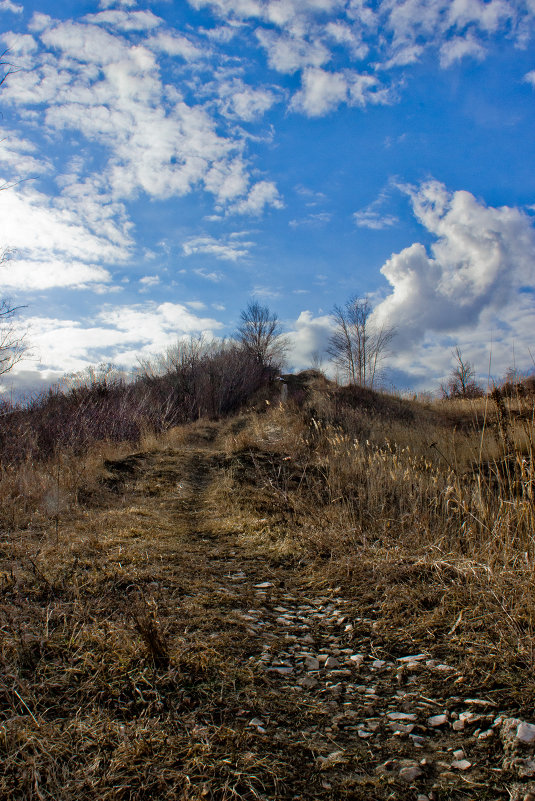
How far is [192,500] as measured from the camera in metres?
7.42

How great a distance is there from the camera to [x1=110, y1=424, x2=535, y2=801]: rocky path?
159 cm

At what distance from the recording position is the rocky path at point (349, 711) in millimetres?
1590

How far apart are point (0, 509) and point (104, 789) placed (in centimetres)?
449

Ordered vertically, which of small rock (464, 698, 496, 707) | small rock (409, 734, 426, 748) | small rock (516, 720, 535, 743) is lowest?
small rock (409, 734, 426, 748)

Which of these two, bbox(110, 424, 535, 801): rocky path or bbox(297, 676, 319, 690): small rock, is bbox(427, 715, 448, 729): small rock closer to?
bbox(110, 424, 535, 801): rocky path

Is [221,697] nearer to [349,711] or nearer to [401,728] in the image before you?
[349,711]

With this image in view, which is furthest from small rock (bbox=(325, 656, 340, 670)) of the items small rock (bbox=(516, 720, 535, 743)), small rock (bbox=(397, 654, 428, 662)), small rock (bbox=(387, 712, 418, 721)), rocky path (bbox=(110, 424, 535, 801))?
small rock (bbox=(516, 720, 535, 743))

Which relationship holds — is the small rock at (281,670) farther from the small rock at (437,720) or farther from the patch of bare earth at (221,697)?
the small rock at (437,720)

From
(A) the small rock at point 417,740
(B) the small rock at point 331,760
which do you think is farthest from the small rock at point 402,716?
(B) the small rock at point 331,760

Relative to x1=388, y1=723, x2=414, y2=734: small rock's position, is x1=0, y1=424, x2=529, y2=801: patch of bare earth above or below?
above

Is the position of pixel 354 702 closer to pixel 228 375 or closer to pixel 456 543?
pixel 456 543

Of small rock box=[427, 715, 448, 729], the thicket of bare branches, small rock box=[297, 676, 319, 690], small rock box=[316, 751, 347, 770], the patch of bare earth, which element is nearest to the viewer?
the patch of bare earth

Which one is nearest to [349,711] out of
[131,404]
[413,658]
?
[413,658]

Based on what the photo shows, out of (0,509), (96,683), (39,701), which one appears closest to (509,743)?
(96,683)
